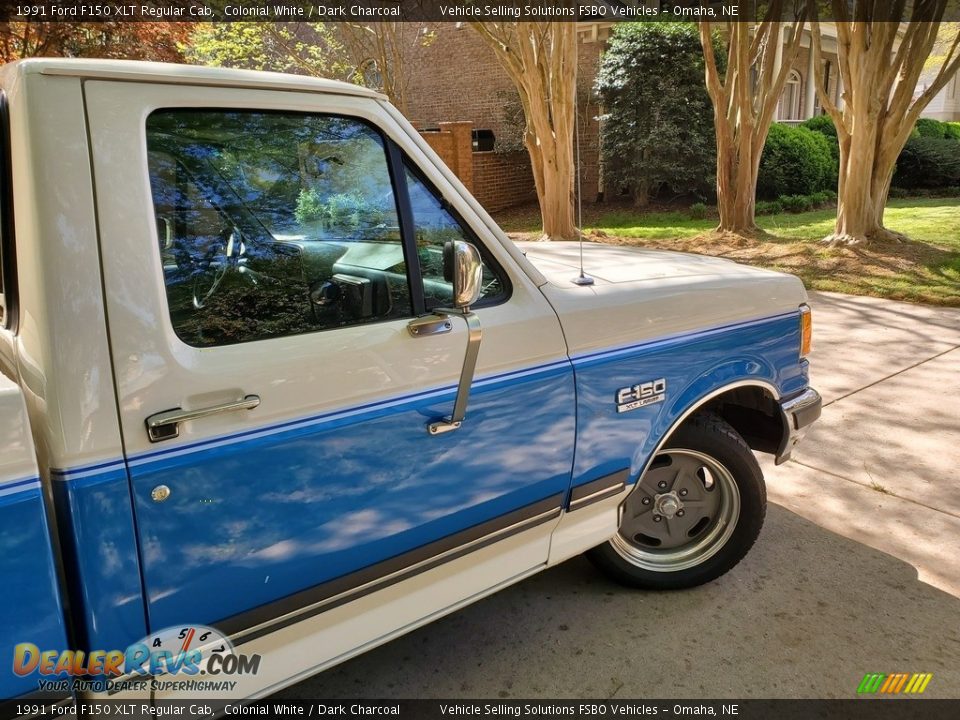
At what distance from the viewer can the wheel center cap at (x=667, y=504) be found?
324 centimetres

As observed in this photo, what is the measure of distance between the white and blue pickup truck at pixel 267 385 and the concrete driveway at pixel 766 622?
18.2 inches

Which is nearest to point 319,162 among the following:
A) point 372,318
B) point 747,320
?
point 372,318

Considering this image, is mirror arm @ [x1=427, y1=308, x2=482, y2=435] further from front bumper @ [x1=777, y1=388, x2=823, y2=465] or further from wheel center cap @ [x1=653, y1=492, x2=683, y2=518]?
front bumper @ [x1=777, y1=388, x2=823, y2=465]

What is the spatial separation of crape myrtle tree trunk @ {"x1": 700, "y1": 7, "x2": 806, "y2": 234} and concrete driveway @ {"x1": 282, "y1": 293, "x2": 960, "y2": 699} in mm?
8986

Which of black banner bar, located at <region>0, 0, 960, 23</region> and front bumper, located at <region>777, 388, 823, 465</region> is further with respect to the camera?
black banner bar, located at <region>0, 0, 960, 23</region>

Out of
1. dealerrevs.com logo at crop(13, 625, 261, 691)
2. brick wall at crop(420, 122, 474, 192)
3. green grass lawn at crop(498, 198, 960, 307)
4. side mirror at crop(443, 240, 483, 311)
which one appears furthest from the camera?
brick wall at crop(420, 122, 474, 192)

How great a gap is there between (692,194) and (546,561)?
647 inches

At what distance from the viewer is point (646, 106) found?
17.0 meters

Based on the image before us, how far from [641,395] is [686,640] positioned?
1005mm

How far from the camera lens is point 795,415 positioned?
340 centimetres

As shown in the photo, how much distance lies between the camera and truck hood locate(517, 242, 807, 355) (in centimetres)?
264

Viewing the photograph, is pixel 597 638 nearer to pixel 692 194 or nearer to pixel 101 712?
pixel 101 712

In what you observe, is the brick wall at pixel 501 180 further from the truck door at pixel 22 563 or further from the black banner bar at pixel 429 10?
the truck door at pixel 22 563

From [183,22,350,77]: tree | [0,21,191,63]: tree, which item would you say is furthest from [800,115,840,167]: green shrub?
[0,21,191,63]: tree
